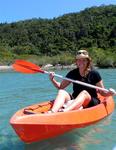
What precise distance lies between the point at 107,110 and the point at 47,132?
186cm

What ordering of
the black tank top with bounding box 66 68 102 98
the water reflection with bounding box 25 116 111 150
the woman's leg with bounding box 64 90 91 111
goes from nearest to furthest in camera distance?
the water reflection with bounding box 25 116 111 150 → the woman's leg with bounding box 64 90 91 111 → the black tank top with bounding box 66 68 102 98

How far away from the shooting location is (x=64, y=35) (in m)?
84.0

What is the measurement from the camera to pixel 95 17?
269 ft

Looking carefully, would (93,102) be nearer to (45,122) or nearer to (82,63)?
(82,63)

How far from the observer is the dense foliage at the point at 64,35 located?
7700 cm

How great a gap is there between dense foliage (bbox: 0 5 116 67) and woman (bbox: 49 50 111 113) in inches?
2515

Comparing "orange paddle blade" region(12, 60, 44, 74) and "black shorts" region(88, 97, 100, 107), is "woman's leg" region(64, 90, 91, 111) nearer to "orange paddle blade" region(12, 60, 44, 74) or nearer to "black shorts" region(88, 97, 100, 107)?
"black shorts" region(88, 97, 100, 107)

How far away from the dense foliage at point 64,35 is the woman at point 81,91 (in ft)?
210

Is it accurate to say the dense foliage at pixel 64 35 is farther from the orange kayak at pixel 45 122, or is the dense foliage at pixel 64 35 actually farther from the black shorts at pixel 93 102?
the orange kayak at pixel 45 122

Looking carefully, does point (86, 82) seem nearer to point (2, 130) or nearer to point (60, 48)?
point (2, 130)

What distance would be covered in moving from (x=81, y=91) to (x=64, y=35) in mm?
78274

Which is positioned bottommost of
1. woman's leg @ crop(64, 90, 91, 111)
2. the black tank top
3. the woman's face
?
woman's leg @ crop(64, 90, 91, 111)

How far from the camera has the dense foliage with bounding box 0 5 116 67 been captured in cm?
7700

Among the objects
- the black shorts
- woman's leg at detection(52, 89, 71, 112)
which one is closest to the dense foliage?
the black shorts
